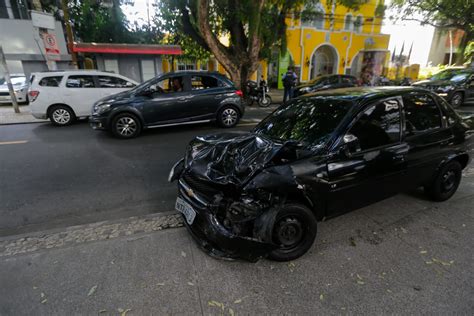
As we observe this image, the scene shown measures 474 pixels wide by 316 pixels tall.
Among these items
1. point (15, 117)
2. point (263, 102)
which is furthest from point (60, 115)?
point (263, 102)

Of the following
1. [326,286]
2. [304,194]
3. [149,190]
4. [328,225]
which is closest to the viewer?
[326,286]

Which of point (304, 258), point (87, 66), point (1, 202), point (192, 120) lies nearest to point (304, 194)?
point (304, 258)

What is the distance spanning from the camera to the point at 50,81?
858cm

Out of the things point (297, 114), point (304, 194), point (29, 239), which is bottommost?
point (29, 239)

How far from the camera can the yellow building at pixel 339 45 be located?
75.2 feet

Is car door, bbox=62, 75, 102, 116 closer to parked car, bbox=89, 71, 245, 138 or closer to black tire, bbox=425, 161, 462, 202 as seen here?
parked car, bbox=89, 71, 245, 138

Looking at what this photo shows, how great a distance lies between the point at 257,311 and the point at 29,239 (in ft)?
8.70

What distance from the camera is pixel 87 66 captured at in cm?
1742

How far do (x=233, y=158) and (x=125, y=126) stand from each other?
5.38 metres

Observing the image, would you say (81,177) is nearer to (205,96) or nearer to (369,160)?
(205,96)

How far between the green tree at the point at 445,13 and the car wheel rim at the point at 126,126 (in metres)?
22.1

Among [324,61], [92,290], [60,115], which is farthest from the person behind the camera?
[324,61]

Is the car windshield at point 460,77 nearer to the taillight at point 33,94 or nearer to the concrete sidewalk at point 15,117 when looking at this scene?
the taillight at point 33,94

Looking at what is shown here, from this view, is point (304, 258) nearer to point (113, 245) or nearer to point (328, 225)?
point (328, 225)
